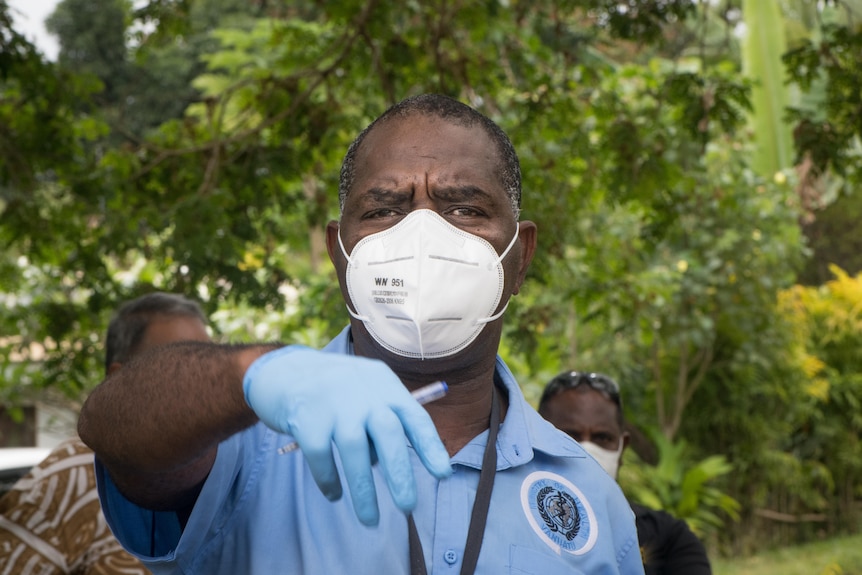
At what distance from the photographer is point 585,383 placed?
10.7 feet

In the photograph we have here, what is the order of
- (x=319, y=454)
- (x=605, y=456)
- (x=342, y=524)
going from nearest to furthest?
(x=319, y=454) < (x=342, y=524) < (x=605, y=456)

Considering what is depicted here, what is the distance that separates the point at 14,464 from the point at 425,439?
2717 millimetres

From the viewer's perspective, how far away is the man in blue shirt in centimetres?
119

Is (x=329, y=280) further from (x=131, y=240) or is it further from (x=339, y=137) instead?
(x=131, y=240)

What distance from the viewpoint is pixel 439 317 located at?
5.58 feet

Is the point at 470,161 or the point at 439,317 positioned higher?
the point at 470,161

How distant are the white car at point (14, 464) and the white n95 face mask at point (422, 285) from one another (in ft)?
6.59

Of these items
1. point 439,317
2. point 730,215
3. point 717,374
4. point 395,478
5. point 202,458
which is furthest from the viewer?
point 717,374

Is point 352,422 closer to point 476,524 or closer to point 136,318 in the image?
point 476,524

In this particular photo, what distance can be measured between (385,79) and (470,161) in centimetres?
329

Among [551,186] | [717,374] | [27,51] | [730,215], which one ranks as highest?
[27,51]

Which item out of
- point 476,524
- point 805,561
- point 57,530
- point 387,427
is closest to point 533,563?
point 476,524

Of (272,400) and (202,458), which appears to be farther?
(202,458)

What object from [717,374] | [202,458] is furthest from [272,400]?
[717,374]
